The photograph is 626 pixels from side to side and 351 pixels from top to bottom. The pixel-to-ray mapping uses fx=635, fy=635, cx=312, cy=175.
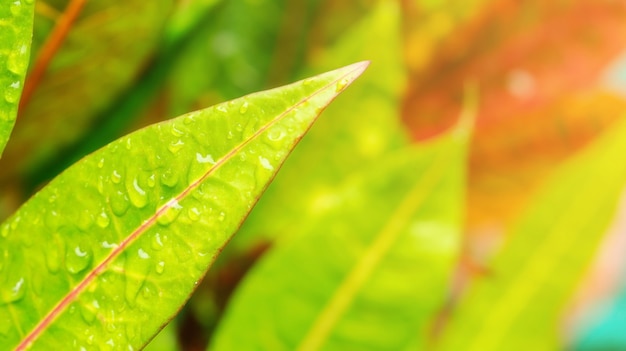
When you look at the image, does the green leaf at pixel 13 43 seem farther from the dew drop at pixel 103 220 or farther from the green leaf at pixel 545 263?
the green leaf at pixel 545 263

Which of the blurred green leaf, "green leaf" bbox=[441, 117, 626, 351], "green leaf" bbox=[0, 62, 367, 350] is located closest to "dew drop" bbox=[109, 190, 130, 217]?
"green leaf" bbox=[0, 62, 367, 350]

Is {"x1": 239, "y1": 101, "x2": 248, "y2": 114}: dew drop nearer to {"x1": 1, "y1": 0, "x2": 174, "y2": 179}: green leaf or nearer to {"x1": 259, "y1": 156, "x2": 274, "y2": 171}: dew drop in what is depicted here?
{"x1": 259, "y1": 156, "x2": 274, "y2": 171}: dew drop

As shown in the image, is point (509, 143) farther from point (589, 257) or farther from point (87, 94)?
point (87, 94)

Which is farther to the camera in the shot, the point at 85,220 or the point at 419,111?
the point at 419,111

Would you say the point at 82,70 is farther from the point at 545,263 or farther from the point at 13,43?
the point at 545,263

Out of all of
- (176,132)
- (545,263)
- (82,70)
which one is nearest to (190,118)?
(176,132)

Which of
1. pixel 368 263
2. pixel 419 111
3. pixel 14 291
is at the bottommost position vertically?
pixel 14 291

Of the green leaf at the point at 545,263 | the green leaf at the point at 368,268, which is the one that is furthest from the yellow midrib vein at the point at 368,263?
the green leaf at the point at 545,263
